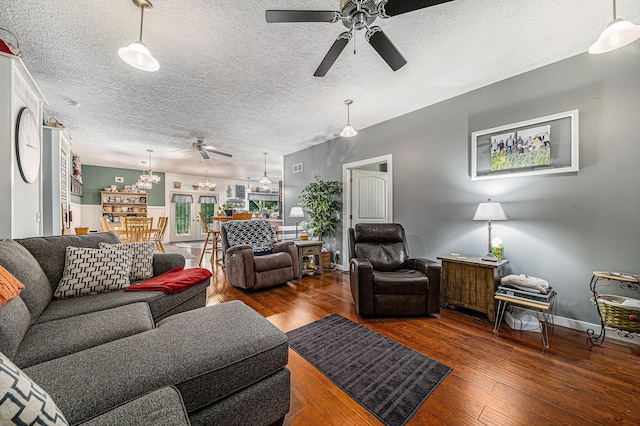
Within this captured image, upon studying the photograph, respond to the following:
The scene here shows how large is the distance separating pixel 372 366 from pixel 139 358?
1446mm

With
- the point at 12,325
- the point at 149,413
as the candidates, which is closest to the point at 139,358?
the point at 149,413

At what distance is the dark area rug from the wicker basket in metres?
1.44

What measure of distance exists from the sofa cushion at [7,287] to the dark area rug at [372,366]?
166cm

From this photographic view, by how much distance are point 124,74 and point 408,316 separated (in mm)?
4051

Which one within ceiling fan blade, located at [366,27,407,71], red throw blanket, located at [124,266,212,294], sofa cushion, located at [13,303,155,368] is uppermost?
ceiling fan blade, located at [366,27,407,71]

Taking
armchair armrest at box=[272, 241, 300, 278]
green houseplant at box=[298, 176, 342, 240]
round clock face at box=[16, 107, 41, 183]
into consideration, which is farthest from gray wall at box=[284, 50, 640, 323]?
round clock face at box=[16, 107, 41, 183]

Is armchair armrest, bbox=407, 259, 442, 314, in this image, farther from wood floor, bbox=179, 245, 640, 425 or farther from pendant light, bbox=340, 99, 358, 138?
pendant light, bbox=340, 99, 358, 138

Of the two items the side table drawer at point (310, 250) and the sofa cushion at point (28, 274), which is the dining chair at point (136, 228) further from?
the sofa cushion at point (28, 274)

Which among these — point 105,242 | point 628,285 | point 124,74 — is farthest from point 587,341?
point 124,74

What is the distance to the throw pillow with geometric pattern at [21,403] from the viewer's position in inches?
17.1

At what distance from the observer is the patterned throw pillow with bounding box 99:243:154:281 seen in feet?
7.03

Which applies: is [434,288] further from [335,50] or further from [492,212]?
[335,50]

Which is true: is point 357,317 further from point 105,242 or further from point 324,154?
point 324,154

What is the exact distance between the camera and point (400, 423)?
1.27 meters
